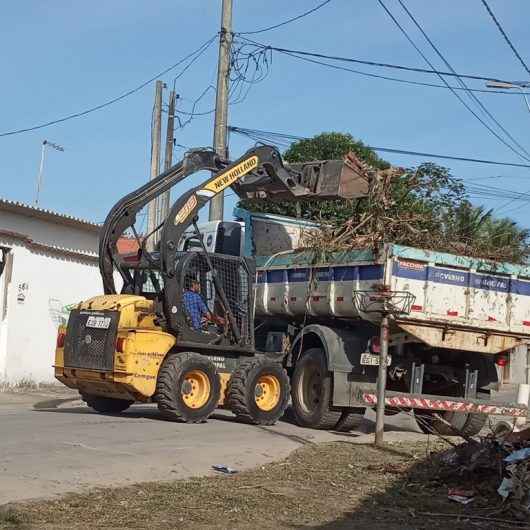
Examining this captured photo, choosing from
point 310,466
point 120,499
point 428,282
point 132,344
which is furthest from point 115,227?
point 120,499

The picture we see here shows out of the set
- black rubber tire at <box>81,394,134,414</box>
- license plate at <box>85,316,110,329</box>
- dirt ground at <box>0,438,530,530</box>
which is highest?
license plate at <box>85,316,110,329</box>

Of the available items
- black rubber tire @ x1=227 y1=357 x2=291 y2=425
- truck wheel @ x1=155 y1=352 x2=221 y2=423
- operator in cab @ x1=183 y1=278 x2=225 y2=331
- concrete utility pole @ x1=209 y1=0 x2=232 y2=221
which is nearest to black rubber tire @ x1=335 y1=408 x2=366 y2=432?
black rubber tire @ x1=227 y1=357 x2=291 y2=425

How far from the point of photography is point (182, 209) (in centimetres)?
1363

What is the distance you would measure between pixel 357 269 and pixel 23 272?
967 centimetres

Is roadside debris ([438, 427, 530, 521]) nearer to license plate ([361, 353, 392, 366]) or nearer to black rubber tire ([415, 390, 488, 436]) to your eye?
license plate ([361, 353, 392, 366])

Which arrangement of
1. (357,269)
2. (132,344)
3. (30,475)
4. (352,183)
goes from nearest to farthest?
1. (30,475)
2. (132,344)
3. (357,269)
4. (352,183)

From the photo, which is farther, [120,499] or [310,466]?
[310,466]

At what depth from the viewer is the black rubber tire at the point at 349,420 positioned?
14.0 m

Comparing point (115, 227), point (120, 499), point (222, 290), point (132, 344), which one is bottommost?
point (120, 499)

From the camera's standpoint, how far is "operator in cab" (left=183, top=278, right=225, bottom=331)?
13.5 metres

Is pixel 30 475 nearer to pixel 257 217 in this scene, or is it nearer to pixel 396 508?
pixel 396 508

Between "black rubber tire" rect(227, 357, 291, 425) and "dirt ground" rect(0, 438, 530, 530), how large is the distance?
369 centimetres

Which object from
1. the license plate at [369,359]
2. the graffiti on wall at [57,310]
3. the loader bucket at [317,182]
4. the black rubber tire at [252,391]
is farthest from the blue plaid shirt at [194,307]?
the graffiti on wall at [57,310]

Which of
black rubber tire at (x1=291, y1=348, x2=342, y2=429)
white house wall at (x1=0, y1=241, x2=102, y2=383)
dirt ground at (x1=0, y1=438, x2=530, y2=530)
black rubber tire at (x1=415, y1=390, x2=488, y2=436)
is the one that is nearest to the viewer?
dirt ground at (x1=0, y1=438, x2=530, y2=530)
